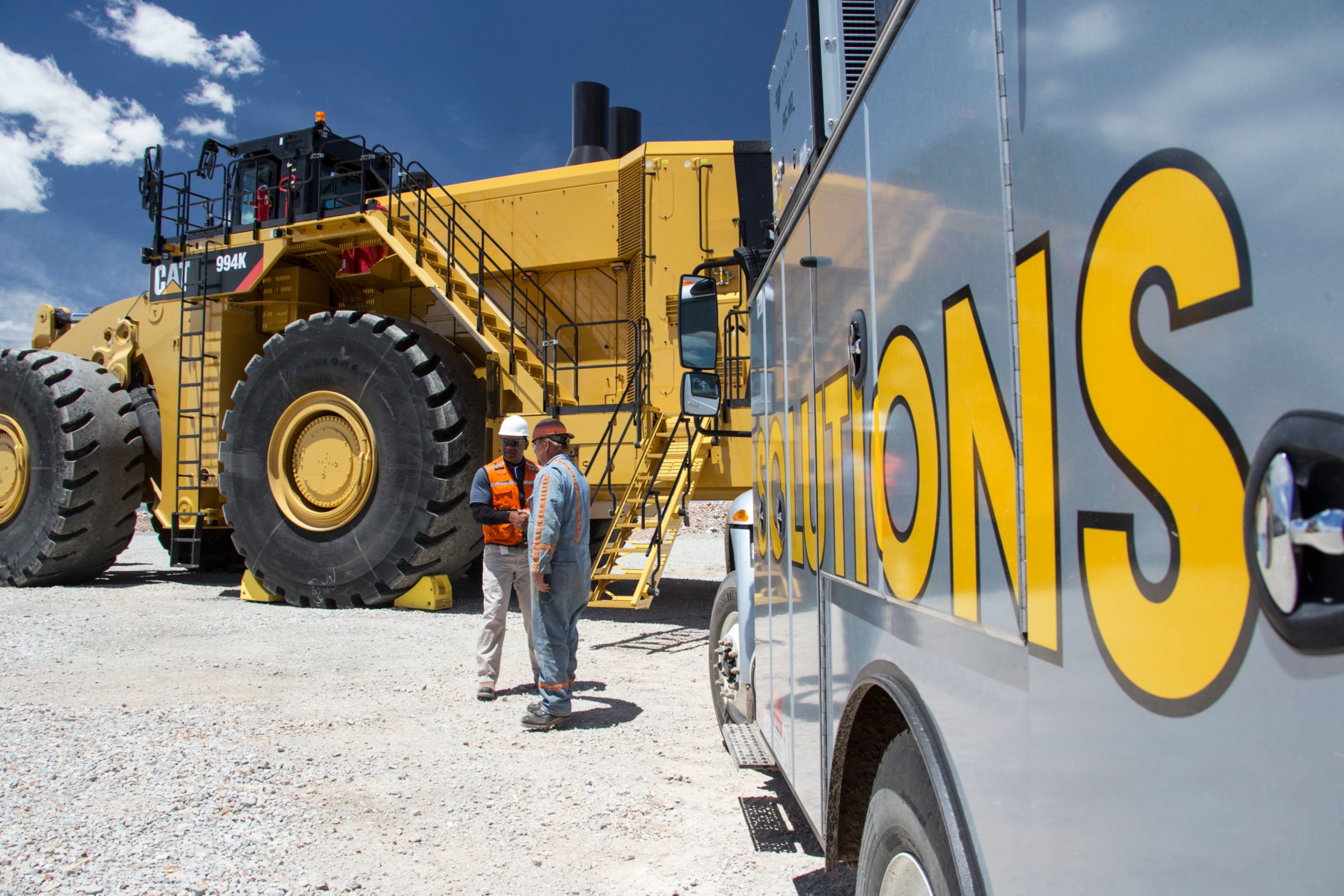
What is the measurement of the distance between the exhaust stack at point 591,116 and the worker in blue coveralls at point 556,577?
6.82 m

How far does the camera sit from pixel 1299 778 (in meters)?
0.75

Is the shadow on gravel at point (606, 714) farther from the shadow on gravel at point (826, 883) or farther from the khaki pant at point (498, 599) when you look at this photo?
the shadow on gravel at point (826, 883)

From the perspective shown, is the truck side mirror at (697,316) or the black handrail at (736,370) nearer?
the truck side mirror at (697,316)

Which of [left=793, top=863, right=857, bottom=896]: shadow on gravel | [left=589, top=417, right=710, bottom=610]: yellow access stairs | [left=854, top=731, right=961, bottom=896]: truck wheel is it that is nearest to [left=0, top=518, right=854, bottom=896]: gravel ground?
[left=793, top=863, right=857, bottom=896]: shadow on gravel

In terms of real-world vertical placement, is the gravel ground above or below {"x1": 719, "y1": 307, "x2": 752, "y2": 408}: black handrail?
below

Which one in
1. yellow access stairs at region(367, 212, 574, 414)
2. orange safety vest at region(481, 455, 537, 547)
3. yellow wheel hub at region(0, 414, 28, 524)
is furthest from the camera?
yellow wheel hub at region(0, 414, 28, 524)

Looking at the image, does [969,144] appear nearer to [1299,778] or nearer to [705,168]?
[1299,778]

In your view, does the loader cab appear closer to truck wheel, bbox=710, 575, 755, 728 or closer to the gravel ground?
the gravel ground

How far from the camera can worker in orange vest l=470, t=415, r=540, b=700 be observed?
549 cm

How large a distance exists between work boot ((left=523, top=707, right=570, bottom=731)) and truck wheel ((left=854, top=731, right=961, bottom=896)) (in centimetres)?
313

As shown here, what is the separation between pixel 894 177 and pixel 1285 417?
1100 mm

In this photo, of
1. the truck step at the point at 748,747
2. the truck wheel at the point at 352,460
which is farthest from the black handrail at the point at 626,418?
the truck step at the point at 748,747

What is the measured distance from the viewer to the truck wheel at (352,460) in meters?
8.25

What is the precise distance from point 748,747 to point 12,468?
36.4 feet
